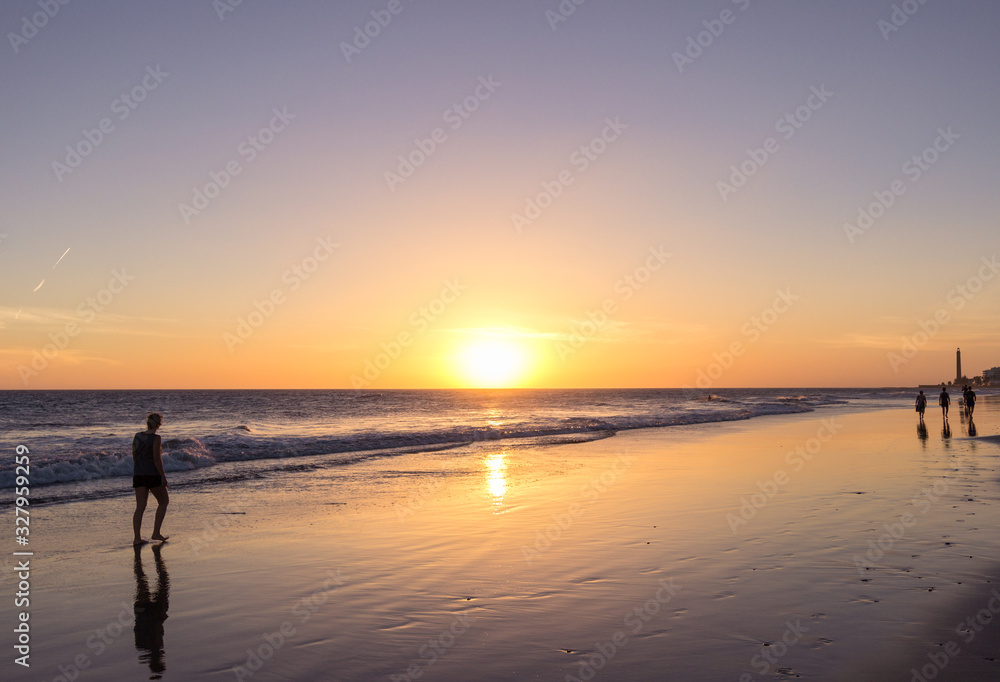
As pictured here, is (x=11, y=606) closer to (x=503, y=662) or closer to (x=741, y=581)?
(x=503, y=662)

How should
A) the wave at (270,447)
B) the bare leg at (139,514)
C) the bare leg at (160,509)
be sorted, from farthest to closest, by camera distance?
the wave at (270,447) < the bare leg at (160,509) < the bare leg at (139,514)

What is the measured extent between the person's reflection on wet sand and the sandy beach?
32 mm

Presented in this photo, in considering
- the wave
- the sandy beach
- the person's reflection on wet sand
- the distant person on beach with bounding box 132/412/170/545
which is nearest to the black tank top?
the distant person on beach with bounding box 132/412/170/545

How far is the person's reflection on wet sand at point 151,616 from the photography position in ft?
19.2

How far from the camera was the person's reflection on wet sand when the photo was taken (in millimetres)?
5859

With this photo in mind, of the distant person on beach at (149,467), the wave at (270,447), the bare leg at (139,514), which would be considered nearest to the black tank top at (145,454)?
the distant person on beach at (149,467)

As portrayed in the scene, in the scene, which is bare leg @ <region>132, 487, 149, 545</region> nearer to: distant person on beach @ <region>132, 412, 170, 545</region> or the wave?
distant person on beach @ <region>132, 412, 170, 545</region>

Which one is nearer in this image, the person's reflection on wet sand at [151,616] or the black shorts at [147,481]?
the person's reflection on wet sand at [151,616]

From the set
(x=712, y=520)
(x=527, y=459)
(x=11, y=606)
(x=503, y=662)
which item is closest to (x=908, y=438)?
(x=527, y=459)

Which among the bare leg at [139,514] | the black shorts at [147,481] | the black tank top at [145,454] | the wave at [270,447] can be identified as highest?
the black tank top at [145,454]

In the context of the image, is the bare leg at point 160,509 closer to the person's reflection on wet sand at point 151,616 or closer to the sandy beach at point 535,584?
the sandy beach at point 535,584

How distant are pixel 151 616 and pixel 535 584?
164 inches

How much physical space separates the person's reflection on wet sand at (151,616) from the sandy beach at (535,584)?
3cm

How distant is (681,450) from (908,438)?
9991 millimetres
